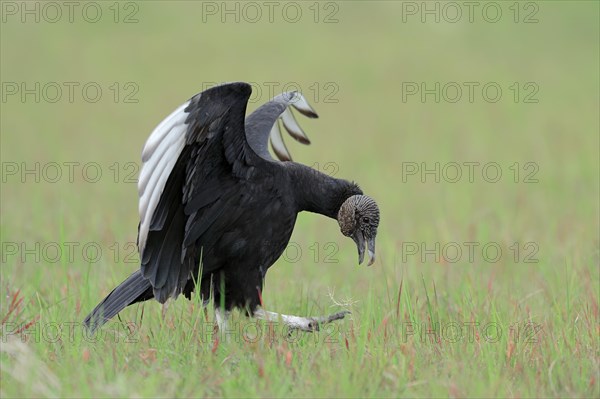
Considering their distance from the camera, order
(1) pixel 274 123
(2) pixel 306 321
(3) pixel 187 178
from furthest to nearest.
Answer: (1) pixel 274 123 → (2) pixel 306 321 → (3) pixel 187 178

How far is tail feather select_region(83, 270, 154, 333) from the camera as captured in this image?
4.54 metres

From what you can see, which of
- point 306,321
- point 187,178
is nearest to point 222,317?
point 306,321

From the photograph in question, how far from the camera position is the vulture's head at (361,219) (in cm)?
473

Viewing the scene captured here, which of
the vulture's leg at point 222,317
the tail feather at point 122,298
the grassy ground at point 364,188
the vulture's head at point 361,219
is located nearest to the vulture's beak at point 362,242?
the vulture's head at point 361,219

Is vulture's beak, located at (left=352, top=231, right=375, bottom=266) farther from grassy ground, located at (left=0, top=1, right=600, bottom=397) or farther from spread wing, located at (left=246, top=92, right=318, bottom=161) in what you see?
spread wing, located at (left=246, top=92, right=318, bottom=161)

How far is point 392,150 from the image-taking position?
1062 centimetres

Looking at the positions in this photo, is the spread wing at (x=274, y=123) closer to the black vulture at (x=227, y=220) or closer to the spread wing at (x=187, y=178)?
the black vulture at (x=227, y=220)

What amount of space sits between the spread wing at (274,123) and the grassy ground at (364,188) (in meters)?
0.79

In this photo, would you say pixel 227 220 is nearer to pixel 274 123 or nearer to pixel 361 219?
pixel 361 219

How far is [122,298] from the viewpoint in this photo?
467 cm

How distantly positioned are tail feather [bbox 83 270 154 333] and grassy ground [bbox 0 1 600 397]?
102 millimetres

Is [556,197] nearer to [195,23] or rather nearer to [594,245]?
[594,245]

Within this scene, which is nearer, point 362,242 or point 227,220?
point 227,220

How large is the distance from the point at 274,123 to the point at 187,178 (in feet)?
4.19
